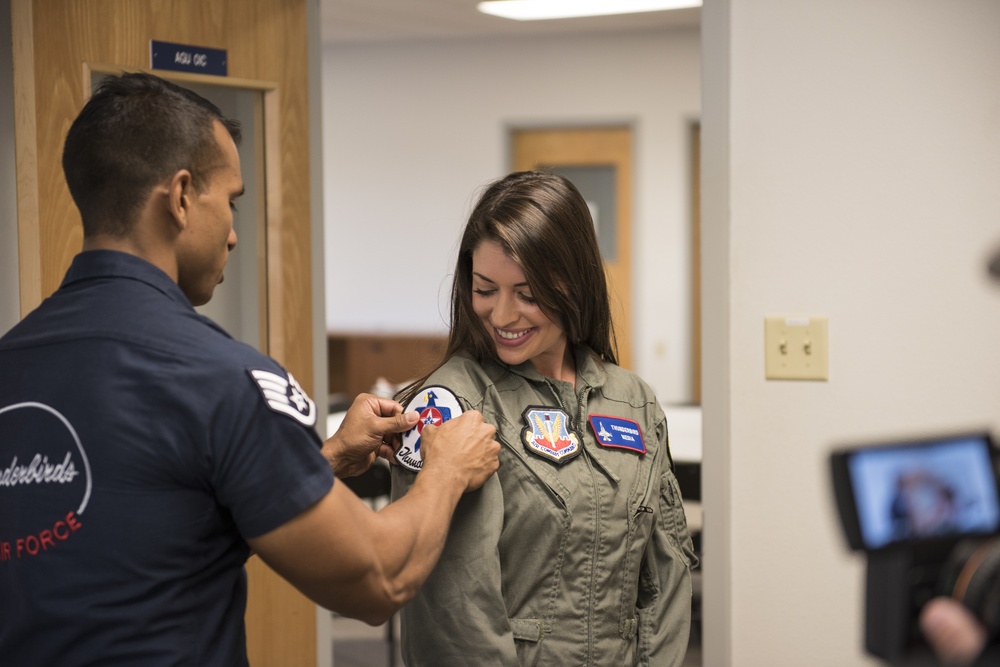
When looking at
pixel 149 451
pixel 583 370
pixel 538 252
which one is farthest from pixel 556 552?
pixel 149 451

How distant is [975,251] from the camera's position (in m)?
2.04

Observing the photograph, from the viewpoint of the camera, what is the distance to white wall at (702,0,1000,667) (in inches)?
80.6

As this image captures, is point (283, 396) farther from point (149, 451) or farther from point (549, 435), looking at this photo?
point (549, 435)

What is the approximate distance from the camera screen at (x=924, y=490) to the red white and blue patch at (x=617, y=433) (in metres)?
0.94

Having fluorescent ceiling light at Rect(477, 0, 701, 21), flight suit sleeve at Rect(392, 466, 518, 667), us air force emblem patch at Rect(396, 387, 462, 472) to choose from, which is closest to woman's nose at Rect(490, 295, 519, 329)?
us air force emblem patch at Rect(396, 387, 462, 472)

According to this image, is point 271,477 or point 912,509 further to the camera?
point 271,477

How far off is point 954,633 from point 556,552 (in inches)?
35.1

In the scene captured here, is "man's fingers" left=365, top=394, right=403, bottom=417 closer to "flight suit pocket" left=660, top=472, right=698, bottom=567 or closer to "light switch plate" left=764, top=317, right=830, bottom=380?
"flight suit pocket" left=660, top=472, right=698, bottom=567

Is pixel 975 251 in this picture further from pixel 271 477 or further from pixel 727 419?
pixel 271 477

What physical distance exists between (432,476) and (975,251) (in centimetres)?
127

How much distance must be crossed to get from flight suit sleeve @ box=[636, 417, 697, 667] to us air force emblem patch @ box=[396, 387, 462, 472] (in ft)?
1.24

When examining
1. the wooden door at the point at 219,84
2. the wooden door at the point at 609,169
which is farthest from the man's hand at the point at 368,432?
the wooden door at the point at 609,169

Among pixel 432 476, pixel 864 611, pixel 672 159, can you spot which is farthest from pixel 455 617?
pixel 672 159

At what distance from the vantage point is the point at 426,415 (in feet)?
5.05
